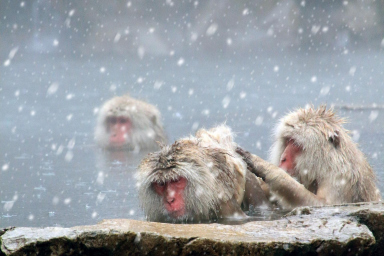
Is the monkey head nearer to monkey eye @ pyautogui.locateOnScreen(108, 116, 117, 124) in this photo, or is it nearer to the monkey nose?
the monkey nose

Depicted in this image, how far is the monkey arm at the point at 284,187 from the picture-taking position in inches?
133

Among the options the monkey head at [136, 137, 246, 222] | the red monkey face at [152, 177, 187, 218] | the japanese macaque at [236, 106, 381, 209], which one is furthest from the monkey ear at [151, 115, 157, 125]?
the red monkey face at [152, 177, 187, 218]

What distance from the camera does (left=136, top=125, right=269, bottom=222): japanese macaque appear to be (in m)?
2.84

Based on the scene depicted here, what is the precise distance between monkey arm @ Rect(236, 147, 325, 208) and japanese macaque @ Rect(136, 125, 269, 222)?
0.36 m

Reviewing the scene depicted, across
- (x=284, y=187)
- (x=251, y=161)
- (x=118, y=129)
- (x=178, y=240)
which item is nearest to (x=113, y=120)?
(x=118, y=129)

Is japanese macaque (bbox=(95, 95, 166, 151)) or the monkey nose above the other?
japanese macaque (bbox=(95, 95, 166, 151))

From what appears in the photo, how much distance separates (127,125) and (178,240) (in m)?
6.49

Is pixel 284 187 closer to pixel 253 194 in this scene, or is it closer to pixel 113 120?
pixel 253 194

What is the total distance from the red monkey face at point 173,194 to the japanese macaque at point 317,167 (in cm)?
68

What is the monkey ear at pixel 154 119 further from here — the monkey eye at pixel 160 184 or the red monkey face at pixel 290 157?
the monkey eye at pixel 160 184

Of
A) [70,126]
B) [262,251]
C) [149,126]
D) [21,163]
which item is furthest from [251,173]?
[70,126]

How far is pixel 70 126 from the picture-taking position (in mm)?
9891

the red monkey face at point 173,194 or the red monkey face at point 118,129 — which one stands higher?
the red monkey face at point 118,129

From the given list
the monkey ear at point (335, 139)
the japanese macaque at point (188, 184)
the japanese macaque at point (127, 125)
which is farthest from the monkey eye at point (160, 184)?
the japanese macaque at point (127, 125)
